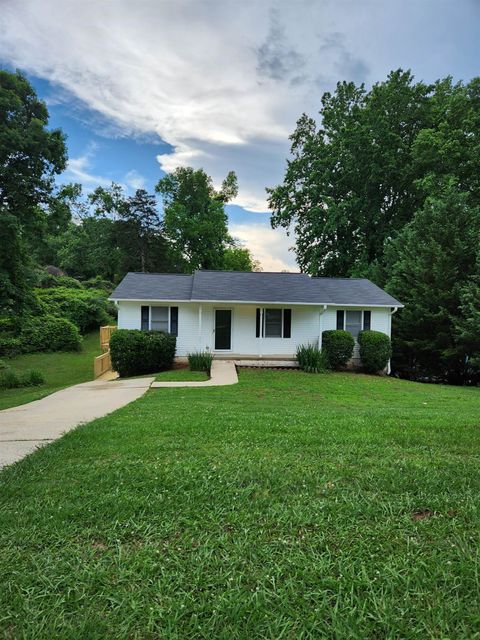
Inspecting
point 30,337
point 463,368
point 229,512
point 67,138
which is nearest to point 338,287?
point 463,368

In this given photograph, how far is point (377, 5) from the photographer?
8.85 metres

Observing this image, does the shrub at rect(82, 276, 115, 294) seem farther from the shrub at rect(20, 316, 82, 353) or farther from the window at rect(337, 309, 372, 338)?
the window at rect(337, 309, 372, 338)

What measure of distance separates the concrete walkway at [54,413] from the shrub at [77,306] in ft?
50.2

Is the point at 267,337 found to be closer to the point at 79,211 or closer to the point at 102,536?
the point at 102,536

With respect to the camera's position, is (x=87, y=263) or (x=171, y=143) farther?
(x=87, y=263)

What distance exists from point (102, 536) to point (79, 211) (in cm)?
5422

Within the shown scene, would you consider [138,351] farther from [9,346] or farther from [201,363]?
[9,346]

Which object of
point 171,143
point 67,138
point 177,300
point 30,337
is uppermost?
point 171,143

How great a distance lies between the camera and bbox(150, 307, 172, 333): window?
1547 cm

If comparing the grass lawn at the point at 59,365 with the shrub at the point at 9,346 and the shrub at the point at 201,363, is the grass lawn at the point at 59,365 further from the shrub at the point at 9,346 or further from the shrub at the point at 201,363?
the shrub at the point at 201,363

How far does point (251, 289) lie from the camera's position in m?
16.1

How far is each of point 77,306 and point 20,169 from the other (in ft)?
46.6

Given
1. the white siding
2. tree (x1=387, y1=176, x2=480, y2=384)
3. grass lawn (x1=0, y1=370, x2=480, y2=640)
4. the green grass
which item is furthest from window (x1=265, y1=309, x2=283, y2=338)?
grass lawn (x1=0, y1=370, x2=480, y2=640)

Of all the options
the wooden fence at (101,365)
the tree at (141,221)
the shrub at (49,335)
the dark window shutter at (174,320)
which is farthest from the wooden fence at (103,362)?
the tree at (141,221)
